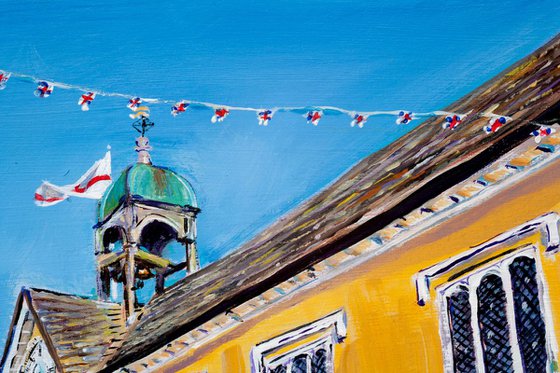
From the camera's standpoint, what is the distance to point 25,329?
7824 millimetres

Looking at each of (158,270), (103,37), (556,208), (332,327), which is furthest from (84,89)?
(158,270)

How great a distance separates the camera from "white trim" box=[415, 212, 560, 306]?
5133mm

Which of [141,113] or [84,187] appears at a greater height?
[141,113]

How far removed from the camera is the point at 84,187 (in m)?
6.34

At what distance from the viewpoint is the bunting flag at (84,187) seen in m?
6.12

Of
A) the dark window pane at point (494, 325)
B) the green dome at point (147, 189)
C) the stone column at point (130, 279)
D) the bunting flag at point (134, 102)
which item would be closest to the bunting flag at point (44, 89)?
the bunting flag at point (134, 102)

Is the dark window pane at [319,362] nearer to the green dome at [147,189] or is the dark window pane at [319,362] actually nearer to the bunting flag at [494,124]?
the green dome at [147,189]

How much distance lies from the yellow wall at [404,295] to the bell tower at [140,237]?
115 inches

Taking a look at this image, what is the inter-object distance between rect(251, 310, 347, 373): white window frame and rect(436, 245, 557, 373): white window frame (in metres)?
0.83

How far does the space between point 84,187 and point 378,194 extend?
2190 millimetres

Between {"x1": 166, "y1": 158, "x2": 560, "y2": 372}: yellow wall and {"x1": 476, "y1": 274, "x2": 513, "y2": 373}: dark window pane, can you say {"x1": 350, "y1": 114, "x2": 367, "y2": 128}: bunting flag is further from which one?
{"x1": 476, "y1": 274, "x2": 513, "y2": 373}: dark window pane

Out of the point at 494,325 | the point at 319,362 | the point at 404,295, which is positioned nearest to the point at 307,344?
the point at 319,362

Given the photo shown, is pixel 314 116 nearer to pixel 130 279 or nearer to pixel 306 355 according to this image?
pixel 306 355

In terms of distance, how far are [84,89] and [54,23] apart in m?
0.54
